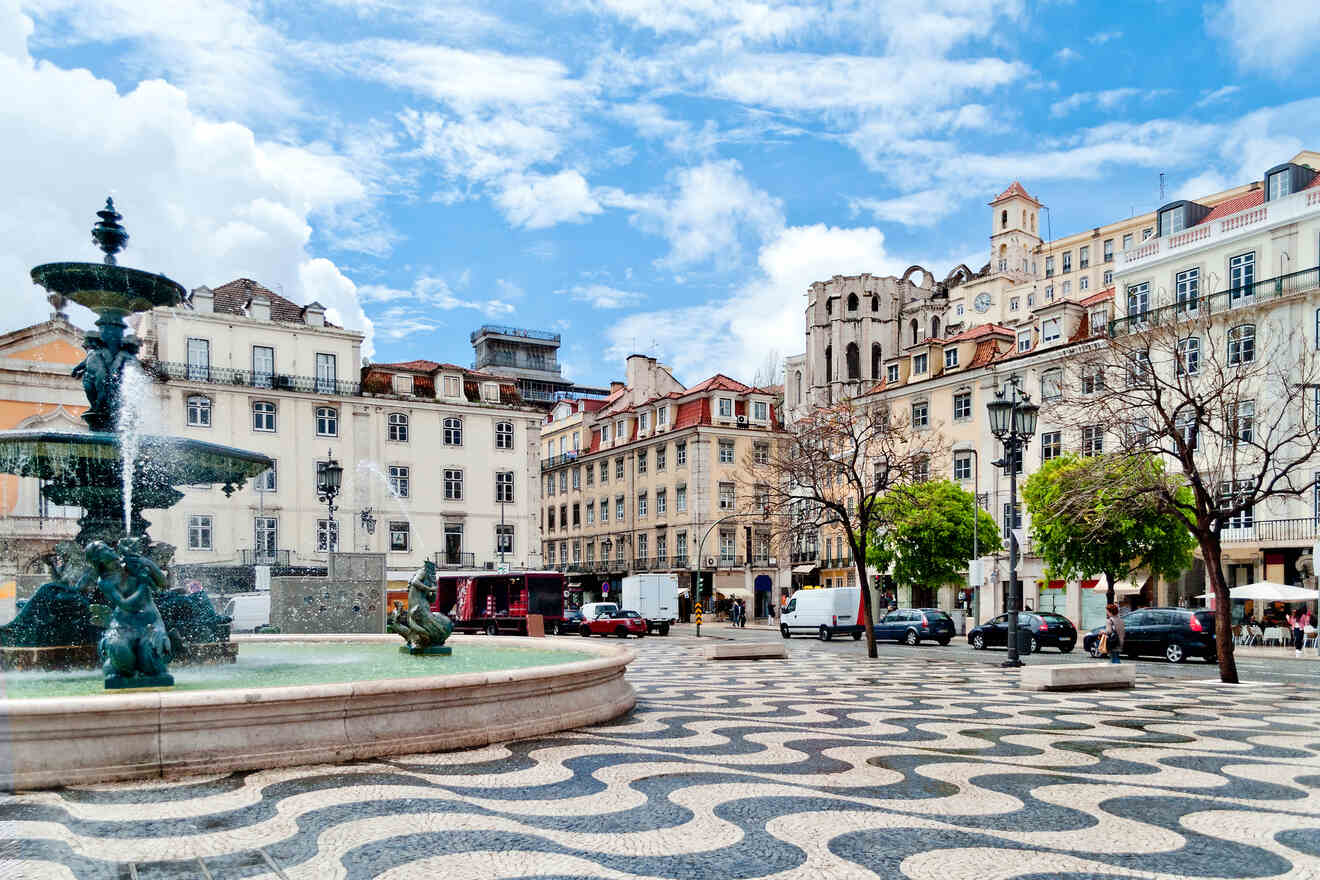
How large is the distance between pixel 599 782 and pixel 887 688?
9264 mm

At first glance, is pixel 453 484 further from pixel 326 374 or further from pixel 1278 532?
pixel 1278 532

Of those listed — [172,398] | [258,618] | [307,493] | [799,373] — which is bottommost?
[258,618]

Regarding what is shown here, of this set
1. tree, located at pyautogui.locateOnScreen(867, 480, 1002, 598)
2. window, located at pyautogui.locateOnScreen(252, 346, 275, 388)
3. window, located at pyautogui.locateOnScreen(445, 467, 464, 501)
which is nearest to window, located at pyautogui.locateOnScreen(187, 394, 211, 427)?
window, located at pyautogui.locateOnScreen(252, 346, 275, 388)

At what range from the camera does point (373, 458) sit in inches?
1913

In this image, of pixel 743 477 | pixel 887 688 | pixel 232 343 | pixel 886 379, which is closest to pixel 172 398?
pixel 232 343

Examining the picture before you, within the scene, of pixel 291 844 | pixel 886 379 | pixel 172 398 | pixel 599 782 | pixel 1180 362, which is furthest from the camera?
pixel 886 379

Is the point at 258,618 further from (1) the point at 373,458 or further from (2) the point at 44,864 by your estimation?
(2) the point at 44,864

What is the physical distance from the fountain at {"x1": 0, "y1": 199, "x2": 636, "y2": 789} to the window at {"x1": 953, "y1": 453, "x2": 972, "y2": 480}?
35.2 metres

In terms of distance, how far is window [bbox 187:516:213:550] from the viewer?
1719 inches

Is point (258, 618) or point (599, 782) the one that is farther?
point (258, 618)

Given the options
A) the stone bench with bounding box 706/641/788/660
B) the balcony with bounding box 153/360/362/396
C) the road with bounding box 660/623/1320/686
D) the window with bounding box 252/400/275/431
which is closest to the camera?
the road with bounding box 660/623/1320/686

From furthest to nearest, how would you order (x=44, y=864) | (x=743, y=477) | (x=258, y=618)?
(x=743, y=477)
(x=258, y=618)
(x=44, y=864)

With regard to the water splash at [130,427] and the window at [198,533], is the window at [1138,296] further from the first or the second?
the window at [198,533]

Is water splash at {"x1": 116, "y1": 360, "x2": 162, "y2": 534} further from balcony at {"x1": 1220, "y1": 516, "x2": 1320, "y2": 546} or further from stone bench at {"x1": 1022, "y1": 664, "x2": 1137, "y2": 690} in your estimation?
balcony at {"x1": 1220, "y1": 516, "x2": 1320, "y2": 546}
